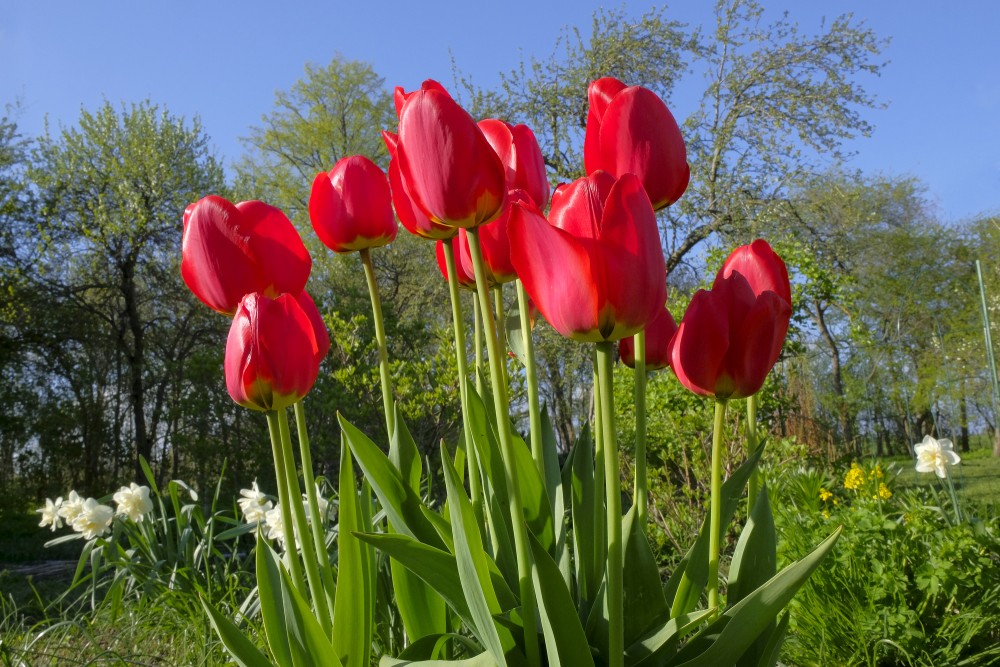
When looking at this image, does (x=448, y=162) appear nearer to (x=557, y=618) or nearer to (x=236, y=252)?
(x=236, y=252)

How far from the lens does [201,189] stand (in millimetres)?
12148

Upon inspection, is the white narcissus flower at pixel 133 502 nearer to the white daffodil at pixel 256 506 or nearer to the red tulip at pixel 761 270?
the white daffodil at pixel 256 506

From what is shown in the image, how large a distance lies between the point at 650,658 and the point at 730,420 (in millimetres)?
3924

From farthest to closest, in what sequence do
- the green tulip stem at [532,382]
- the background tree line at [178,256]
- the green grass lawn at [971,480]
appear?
the background tree line at [178,256]
the green grass lawn at [971,480]
the green tulip stem at [532,382]

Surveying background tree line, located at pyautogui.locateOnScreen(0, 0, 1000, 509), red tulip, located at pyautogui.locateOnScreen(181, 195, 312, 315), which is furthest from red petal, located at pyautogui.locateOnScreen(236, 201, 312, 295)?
background tree line, located at pyautogui.locateOnScreen(0, 0, 1000, 509)

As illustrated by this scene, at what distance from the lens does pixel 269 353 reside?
89 centimetres

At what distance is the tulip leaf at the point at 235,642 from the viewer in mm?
932

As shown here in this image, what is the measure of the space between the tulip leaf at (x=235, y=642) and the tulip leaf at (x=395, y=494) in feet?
0.73

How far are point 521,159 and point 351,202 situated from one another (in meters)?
0.25

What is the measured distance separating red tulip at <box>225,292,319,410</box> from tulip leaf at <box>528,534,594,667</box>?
35 centimetres

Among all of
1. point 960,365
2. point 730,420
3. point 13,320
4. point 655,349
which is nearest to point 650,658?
point 655,349

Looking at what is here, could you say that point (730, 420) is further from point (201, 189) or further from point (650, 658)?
point (201, 189)

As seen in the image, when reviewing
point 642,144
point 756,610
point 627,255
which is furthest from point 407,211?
point 756,610

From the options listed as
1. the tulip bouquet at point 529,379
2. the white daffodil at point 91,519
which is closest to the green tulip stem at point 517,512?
the tulip bouquet at point 529,379
